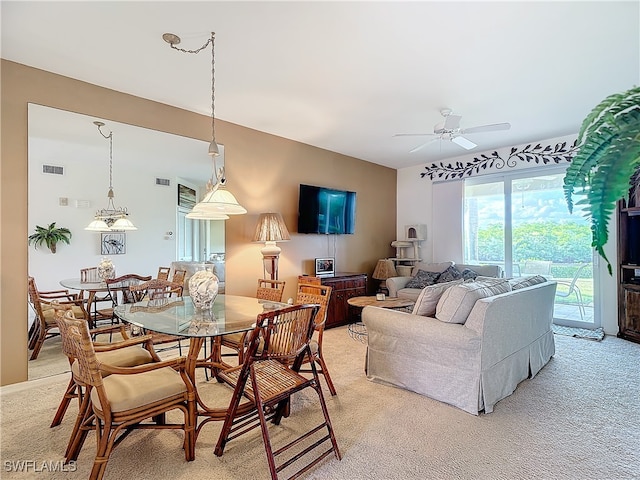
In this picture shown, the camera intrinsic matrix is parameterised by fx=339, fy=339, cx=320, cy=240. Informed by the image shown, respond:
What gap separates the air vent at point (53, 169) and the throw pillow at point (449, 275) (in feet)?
16.2

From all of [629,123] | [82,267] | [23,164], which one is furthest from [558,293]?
[23,164]

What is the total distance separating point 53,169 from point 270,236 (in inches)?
86.9

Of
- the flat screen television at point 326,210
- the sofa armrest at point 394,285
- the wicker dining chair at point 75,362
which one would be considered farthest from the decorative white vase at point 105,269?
the sofa armrest at point 394,285

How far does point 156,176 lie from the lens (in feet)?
12.4

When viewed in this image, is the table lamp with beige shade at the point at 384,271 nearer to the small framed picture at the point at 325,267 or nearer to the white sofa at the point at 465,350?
the small framed picture at the point at 325,267

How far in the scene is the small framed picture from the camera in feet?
16.8

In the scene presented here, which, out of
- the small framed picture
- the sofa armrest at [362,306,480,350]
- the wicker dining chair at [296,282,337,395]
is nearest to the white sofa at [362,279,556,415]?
the sofa armrest at [362,306,480,350]

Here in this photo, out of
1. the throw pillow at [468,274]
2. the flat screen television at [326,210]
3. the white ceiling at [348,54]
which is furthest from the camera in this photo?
the throw pillow at [468,274]

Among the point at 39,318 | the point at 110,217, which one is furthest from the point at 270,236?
the point at 39,318

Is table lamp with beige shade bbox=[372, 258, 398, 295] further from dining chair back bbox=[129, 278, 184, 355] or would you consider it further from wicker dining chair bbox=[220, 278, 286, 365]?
dining chair back bbox=[129, 278, 184, 355]

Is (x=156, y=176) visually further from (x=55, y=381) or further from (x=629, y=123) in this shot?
(x=629, y=123)

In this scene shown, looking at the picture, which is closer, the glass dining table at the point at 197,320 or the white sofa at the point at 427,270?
the glass dining table at the point at 197,320

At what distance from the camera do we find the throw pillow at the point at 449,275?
17.1ft

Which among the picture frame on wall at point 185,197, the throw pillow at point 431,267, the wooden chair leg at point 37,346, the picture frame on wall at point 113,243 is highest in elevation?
the picture frame on wall at point 185,197
